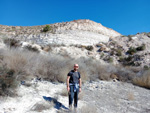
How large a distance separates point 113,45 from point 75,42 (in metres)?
6.56

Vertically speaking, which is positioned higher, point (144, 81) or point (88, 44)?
point (88, 44)

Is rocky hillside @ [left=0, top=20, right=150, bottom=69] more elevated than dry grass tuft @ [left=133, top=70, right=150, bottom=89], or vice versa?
rocky hillside @ [left=0, top=20, right=150, bottom=69]

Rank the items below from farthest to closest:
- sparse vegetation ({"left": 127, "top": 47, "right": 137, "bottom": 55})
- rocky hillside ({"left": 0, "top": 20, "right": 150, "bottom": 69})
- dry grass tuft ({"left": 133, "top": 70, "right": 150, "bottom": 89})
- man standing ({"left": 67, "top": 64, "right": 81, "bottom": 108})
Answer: sparse vegetation ({"left": 127, "top": 47, "right": 137, "bottom": 55})
rocky hillside ({"left": 0, "top": 20, "right": 150, "bottom": 69})
dry grass tuft ({"left": 133, "top": 70, "right": 150, "bottom": 89})
man standing ({"left": 67, "top": 64, "right": 81, "bottom": 108})

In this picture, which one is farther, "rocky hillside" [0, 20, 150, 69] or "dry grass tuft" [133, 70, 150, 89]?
"rocky hillside" [0, 20, 150, 69]

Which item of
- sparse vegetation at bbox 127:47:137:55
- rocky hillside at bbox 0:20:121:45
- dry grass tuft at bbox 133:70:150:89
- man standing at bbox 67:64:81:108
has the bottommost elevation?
dry grass tuft at bbox 133:70:150:89

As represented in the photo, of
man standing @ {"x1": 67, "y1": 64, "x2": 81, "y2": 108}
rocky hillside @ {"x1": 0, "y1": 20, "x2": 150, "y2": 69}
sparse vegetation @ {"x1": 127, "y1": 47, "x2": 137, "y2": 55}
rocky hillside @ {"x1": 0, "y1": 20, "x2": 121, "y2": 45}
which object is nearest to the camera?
man standing @ {"x1": 67, "y1": 64, "x2": 81, "y2": 108}

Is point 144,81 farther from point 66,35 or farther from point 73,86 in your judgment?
point 66,35

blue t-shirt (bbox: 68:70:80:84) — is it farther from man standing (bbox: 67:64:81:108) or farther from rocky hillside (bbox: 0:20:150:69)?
rocky hillside (bbox: 0:20:150:69)

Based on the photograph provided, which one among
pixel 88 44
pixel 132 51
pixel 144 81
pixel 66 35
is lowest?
pixel 144 81

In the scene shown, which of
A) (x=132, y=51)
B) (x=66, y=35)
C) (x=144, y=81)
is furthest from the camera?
(x=66, y=35)

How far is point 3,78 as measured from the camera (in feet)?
10.1

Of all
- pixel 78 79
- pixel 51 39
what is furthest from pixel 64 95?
pixel 51 39

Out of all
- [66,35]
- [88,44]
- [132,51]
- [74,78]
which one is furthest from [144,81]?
[66,35]

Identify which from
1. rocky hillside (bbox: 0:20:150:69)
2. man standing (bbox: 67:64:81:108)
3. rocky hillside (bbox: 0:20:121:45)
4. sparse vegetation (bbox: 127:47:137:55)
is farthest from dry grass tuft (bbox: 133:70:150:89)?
rocky hillside (bbox: 0:20:121:45)
